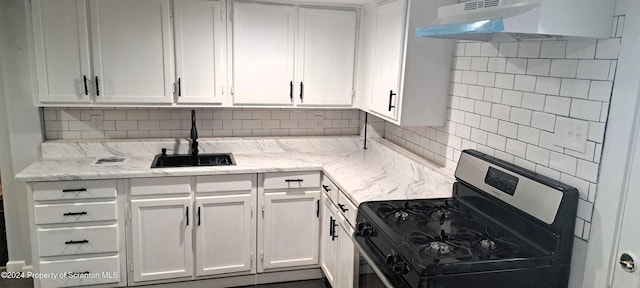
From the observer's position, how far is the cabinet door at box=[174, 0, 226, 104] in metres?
2.97

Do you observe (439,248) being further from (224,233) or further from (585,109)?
(224,233)

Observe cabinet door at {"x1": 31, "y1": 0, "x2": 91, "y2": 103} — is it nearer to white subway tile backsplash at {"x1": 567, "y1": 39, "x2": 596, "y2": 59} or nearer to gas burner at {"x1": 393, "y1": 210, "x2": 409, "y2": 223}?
gas burner at {"x1": 393, "y1": 210, "x2": 409, "y2": 223}

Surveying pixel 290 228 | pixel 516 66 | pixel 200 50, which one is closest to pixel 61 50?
pixel 200 50

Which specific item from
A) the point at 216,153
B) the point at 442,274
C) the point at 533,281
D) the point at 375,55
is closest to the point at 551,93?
the point at 533,281

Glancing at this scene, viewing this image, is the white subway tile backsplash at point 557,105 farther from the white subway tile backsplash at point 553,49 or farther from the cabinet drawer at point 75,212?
the cabinet drawer at point 75,212

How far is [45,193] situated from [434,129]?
2.49 m

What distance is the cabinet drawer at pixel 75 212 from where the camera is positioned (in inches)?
107

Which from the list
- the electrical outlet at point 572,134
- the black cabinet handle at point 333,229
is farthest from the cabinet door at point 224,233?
the electrical outlet at point 572,134

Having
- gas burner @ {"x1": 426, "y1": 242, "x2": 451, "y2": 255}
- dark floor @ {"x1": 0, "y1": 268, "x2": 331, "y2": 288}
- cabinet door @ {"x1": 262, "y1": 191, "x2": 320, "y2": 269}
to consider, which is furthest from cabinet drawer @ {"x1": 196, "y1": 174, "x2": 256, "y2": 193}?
gas burner @ {"x1": 426, "y1": 242, "x2": 451, "y2": 255}

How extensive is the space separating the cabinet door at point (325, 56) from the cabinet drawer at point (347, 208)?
0.96 metres

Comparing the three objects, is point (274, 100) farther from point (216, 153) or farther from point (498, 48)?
point (498, 48)

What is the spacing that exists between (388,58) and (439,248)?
1417 millimetres

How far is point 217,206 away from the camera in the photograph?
3000 mm

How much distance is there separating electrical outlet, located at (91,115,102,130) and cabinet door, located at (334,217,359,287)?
77.6 inches
